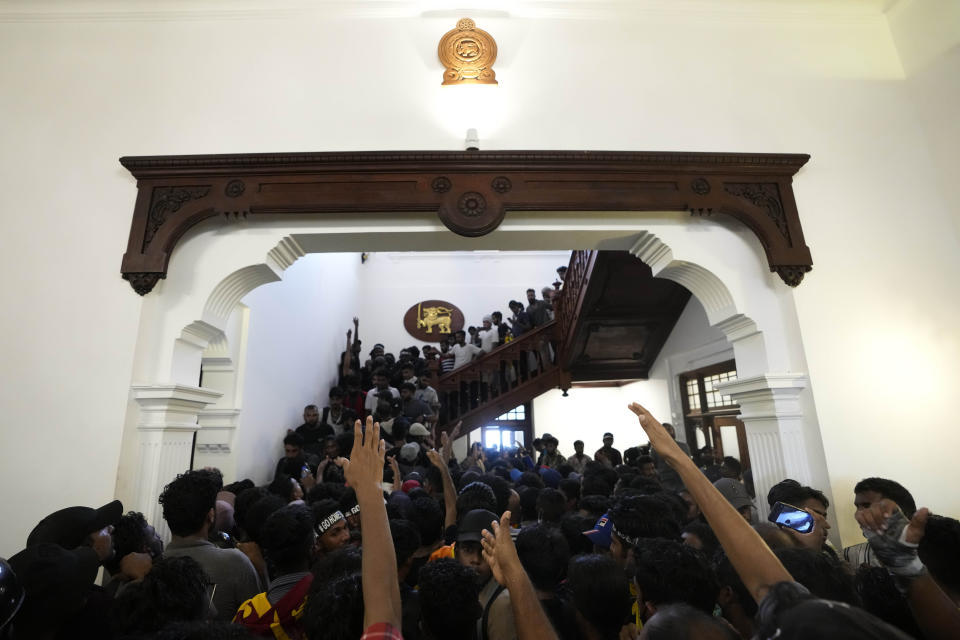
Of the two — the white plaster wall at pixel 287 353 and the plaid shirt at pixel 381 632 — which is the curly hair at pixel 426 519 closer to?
the plaid shirt at pixel 381 632

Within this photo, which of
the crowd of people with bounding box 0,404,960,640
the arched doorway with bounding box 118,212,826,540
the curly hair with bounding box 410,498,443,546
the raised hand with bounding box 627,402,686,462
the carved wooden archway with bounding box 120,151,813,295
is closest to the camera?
the crowd of people with bounding box 0,404,960,640

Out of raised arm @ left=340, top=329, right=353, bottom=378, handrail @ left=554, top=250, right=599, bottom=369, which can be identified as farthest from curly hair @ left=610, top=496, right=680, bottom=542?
raised arm @ left=340, top=329, right=353, bottom=378

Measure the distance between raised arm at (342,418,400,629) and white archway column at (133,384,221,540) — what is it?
2.08 m

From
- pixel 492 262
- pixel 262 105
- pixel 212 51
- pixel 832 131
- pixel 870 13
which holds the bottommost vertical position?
pixel 832 131

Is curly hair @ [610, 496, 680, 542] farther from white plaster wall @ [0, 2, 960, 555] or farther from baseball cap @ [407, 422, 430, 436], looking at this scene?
baseball cap @ [407, 422, 430, 436]

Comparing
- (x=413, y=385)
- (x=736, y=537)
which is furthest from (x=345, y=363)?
(x=736, y=537)

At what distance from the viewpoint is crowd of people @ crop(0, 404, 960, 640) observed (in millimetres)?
978

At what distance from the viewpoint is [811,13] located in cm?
343

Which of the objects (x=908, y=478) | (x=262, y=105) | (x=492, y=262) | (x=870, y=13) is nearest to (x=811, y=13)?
(x=870, y=13)

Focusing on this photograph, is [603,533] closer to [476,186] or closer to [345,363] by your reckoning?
[476,186]

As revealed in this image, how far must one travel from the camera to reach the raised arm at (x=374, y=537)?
36.7 inches

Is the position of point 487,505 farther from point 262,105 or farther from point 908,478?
point 262,105

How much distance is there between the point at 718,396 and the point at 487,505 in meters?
5.03

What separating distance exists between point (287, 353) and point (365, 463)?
538 centimetres
